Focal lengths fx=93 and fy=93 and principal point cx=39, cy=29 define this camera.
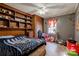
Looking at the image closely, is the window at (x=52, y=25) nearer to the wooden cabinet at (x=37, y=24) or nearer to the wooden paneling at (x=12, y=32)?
the wooden cabinet at (x=37, y=24)

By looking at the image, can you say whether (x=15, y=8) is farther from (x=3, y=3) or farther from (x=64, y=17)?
(x=64, y=17)

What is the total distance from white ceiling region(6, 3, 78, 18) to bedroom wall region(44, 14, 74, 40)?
95mm

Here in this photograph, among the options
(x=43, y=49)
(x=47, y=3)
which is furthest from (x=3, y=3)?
(x=43, y=49)

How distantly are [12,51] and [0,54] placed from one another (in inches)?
8.7

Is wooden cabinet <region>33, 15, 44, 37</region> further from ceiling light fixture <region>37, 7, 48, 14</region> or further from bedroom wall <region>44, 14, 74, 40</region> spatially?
bedroom wall <region>44, 14, 74, 40</region>

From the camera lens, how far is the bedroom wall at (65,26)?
1737 mm

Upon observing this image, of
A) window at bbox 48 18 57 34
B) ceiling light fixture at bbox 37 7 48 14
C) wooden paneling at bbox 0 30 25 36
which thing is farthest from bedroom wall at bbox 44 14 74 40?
wooden paneling at bbox 0 30 25 36

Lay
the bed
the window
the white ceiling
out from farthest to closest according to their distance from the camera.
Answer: the window
the white ceiling
the bed

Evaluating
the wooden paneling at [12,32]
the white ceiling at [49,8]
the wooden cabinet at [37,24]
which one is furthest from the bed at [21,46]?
the white ceiling at [49,8]

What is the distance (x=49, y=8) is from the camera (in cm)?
177

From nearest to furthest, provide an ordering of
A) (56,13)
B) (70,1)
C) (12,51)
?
(12,51)
(70,1)
(56,13)

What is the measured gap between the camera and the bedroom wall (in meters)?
1.74

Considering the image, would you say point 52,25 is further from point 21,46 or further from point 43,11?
point 21,46

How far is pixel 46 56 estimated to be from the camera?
169 centimetres
